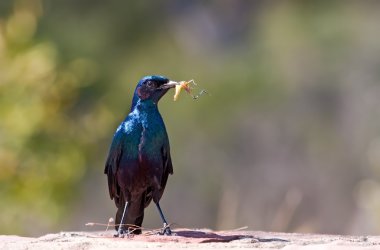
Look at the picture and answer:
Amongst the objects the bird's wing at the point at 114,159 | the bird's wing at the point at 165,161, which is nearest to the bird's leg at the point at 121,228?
the bird's wing at the point at 114,159

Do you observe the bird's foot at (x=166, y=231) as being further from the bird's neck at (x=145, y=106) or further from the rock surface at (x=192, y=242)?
the bird's neck at (x=145, y=106)

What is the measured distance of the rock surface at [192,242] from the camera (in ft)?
15.5

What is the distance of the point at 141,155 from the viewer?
5.56 m

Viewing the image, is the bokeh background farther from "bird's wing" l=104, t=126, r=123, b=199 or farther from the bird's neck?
the bird's neck

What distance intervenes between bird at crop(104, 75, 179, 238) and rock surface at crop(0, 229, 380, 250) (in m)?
0.29

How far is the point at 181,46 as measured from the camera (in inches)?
780

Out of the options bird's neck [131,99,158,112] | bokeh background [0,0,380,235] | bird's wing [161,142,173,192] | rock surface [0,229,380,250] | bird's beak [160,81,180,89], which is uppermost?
bokeh background [0,0,380,235]

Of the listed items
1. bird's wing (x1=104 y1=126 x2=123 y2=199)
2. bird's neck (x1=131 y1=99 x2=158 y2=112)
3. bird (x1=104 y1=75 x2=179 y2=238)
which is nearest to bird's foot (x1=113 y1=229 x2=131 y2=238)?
bird (x1=104 y1=75 x2=179 y2=238)

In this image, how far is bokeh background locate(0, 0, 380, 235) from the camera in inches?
396

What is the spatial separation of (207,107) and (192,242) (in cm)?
1184

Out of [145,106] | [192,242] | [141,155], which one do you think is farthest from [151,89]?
[192,242]

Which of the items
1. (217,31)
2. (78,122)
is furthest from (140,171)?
(217,31)

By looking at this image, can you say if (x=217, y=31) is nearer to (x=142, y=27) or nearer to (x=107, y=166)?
(x=142, y=27)

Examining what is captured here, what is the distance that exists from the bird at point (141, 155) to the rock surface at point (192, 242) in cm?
29
